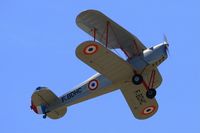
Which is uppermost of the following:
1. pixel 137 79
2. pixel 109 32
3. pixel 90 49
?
pixel 109 32

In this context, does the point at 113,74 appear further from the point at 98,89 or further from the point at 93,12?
the point at 93,12

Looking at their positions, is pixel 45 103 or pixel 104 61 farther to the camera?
pixel 45 103

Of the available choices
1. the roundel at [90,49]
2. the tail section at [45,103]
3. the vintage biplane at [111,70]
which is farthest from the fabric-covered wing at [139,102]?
the roundel at [90,49]

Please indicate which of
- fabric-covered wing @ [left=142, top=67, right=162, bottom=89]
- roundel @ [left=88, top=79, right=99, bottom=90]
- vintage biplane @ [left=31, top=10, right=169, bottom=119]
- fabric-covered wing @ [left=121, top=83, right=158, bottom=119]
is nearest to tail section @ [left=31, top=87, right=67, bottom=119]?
vintage biplane @ [left=31, top=10, right=169, bottom=119]

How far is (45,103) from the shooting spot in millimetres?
22219

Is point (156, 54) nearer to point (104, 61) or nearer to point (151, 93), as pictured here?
point (151, 93)

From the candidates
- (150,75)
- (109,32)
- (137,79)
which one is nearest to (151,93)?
(150,75)

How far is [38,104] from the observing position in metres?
22.1

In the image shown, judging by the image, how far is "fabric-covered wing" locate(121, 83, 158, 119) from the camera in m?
22.0

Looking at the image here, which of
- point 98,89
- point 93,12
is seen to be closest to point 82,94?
point 98,89

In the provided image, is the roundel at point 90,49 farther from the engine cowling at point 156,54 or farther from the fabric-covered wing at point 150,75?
the fabric-covered wing at point 150,75

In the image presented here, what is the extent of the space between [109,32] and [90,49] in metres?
1.66

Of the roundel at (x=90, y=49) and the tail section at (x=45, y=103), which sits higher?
the tail section at (x=45, y=103)

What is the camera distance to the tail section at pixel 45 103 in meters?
22.0
